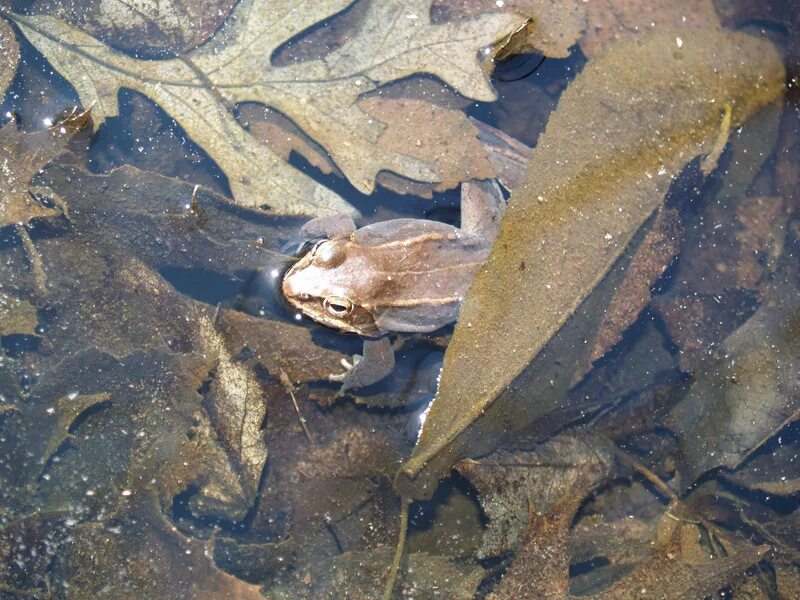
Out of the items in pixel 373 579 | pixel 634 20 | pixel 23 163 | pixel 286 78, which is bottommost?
pixel 373 579

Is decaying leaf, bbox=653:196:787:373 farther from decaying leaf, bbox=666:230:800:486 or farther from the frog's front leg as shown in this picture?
→ the frog's front leg

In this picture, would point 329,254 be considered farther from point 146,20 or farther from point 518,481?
point 146,20

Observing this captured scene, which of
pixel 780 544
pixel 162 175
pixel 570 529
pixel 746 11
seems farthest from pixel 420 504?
pixel 746 11

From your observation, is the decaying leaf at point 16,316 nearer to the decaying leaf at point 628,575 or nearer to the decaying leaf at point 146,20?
the decaying leaf at point 146,20

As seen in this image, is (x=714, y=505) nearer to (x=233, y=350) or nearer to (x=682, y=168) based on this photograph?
(x=682, y=168)

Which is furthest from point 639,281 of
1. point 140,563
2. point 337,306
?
point 140,563

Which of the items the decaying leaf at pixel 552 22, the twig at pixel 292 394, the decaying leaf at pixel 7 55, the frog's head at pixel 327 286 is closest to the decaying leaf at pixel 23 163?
the decaying leaf at pixel 7 55
